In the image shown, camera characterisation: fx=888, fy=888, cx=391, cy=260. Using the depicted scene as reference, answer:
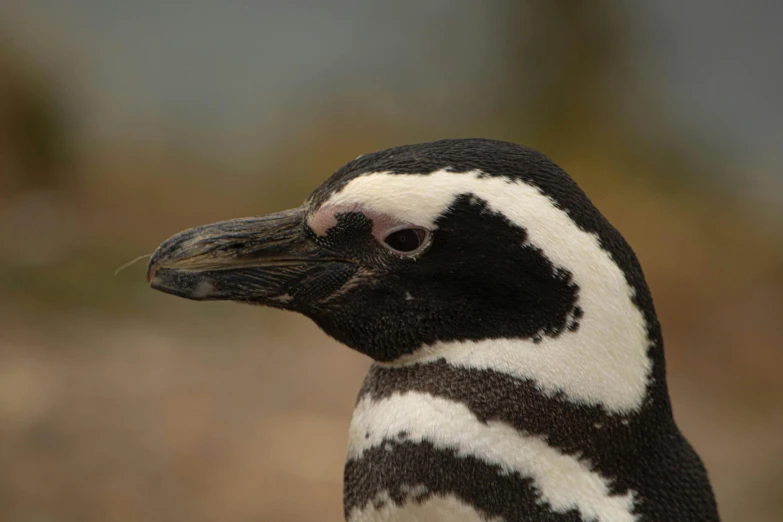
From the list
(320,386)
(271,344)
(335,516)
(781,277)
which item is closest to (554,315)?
(335,516)

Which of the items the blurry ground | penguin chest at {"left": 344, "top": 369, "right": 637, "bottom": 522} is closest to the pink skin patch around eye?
penguin chest at {"left": 344, "top": 369, "right": 637, "bottom": 522}

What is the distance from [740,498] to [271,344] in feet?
5.54

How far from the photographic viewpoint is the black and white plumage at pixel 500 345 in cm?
85

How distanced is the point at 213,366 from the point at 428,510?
2344 millimetres

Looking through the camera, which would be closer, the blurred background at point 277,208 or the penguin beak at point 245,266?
the penguin beak at point 245,266

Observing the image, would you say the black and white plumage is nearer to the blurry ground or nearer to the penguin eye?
the penguin eye

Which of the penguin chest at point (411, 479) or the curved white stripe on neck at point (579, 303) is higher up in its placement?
the curved white stripe on neck at point (579, 303)

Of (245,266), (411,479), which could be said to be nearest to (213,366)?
(245,266)

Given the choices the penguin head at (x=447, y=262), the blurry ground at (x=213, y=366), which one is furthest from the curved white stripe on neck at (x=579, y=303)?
the blurry ground at (x=213, y=366)

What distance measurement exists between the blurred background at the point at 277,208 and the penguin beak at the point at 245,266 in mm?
1552

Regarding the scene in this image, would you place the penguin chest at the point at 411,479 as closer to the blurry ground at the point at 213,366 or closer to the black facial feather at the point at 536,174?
the black facial feather at the point at 536,174

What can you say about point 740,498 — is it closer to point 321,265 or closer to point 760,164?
point 760,164

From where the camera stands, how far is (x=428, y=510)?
0.86 meters

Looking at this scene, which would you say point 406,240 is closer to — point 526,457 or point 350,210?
point 350,210
